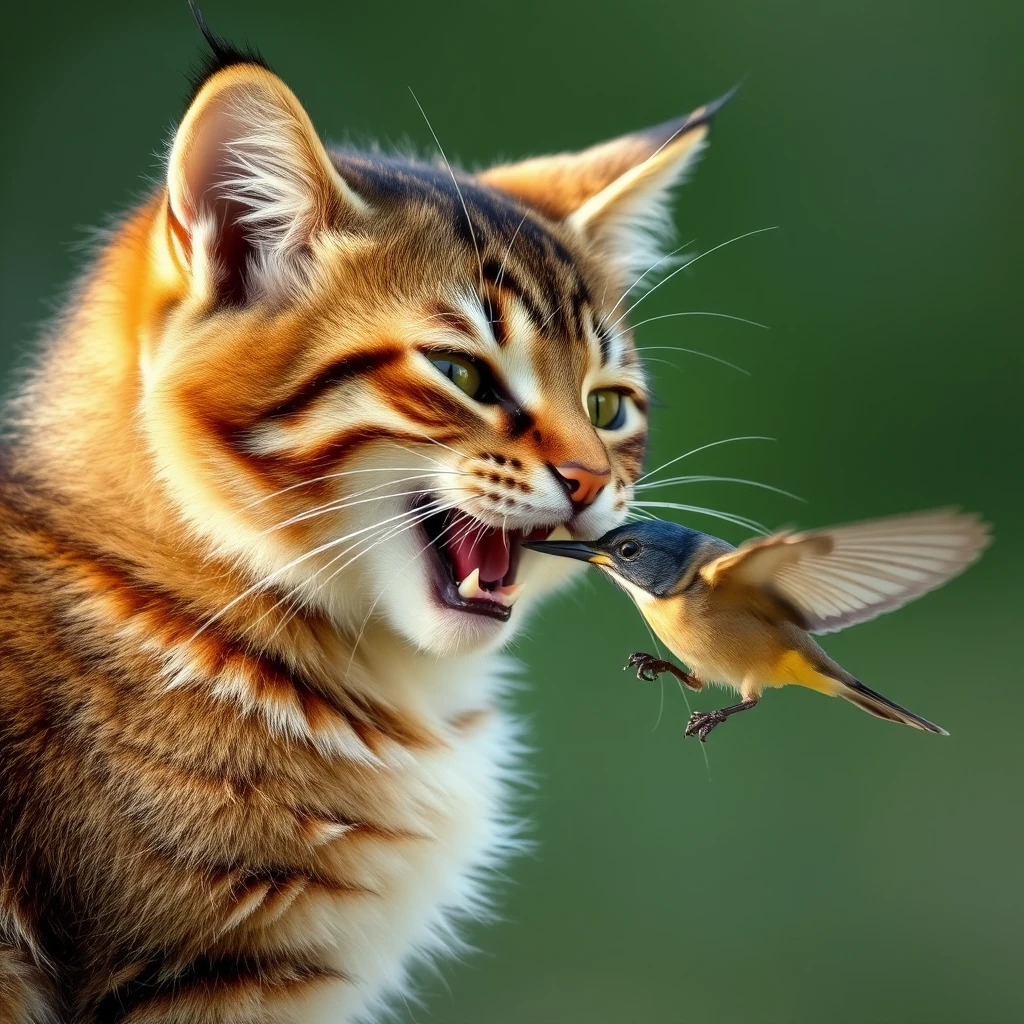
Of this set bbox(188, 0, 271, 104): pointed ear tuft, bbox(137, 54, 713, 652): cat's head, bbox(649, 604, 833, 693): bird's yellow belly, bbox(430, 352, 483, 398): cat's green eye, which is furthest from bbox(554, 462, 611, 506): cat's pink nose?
bbox(188, 0, 271, 104): pointed ear tuft

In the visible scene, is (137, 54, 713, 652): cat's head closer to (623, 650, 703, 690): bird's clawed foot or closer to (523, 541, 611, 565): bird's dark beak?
(523, 541, 611, 565): bird's dark beak

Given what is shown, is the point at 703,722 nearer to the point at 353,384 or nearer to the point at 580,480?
the point at 580,480

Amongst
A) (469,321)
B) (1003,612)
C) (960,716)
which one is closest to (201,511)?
(469,321)

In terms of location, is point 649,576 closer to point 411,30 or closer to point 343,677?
point 343,677

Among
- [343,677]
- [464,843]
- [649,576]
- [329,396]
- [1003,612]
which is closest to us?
[649,576]

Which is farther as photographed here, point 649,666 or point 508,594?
point 508,594

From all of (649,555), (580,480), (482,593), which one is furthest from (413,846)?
(649,555)

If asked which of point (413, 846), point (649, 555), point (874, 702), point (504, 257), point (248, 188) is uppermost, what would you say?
point (248, 188)
